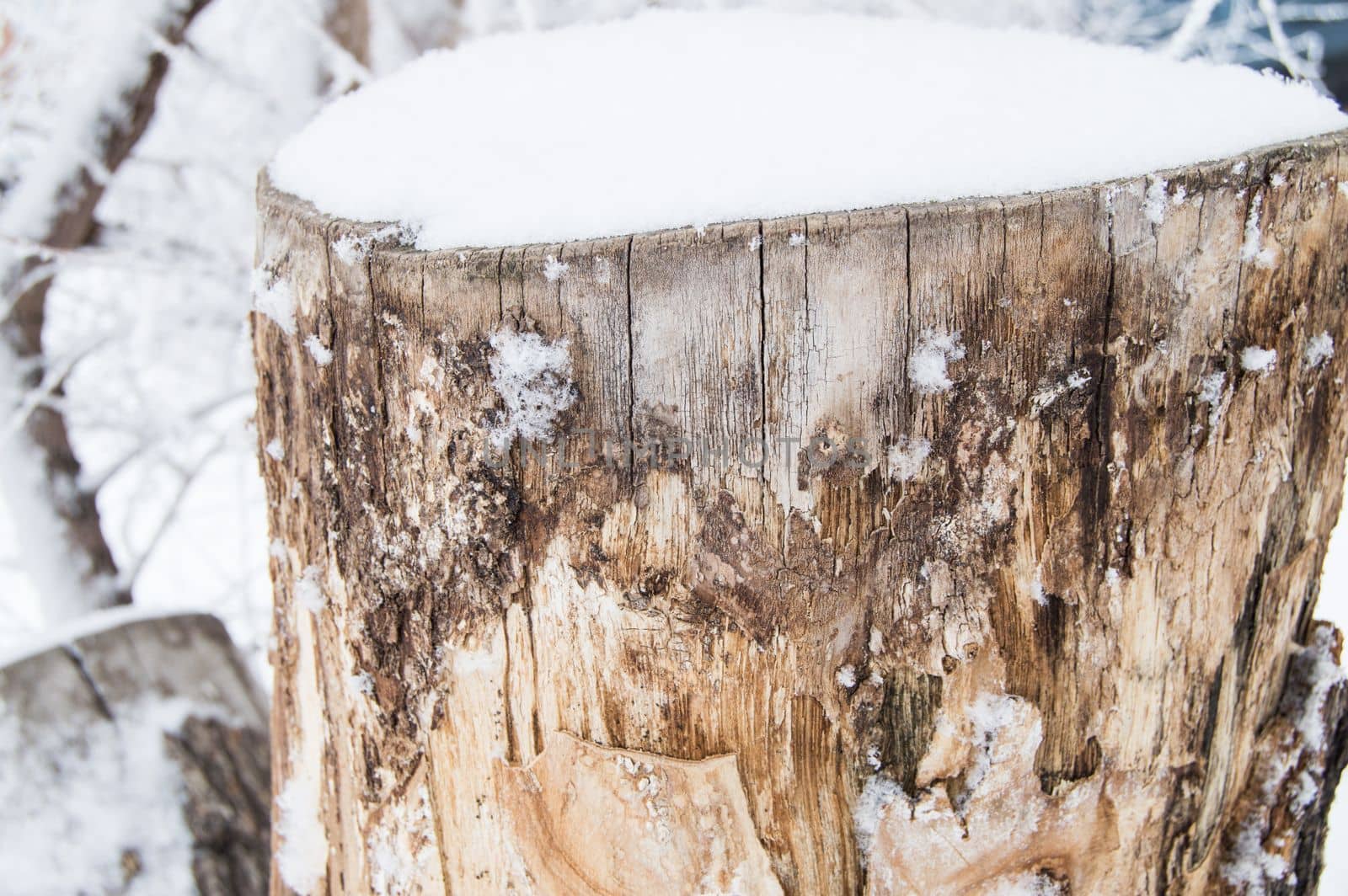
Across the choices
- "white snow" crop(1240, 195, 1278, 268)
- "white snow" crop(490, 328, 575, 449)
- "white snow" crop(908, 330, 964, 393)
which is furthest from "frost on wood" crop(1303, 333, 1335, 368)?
"white snow" crop(490, 328, 575, 449)

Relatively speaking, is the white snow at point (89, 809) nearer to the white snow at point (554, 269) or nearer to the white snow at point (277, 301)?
the white snow at point (277, 301)

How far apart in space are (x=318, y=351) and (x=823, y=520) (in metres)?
0.59

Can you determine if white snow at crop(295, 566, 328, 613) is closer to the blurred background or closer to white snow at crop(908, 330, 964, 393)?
white snow at crop(908, 330, 964, 393)

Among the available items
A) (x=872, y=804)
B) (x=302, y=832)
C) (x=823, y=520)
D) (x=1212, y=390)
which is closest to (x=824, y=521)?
(x=823, y=520)

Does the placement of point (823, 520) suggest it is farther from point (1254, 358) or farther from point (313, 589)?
point (313, 589)

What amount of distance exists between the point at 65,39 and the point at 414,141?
2.37 m

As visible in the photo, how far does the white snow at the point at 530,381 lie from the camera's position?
92 cm

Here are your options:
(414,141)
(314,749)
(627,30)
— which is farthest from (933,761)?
(627,30)

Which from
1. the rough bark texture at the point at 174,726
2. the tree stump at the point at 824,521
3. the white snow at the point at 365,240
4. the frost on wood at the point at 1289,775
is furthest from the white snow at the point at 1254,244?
the rough bark texture at the point at 174,726

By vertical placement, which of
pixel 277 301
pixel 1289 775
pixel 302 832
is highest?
pixel 277 301

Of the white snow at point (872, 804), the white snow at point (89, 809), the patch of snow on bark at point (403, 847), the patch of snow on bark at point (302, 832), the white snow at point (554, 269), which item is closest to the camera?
the white snow at point (554, 269)

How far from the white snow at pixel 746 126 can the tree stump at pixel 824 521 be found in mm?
56

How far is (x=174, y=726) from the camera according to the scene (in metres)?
1.90

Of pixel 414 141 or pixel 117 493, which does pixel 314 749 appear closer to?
pixel 414 141
